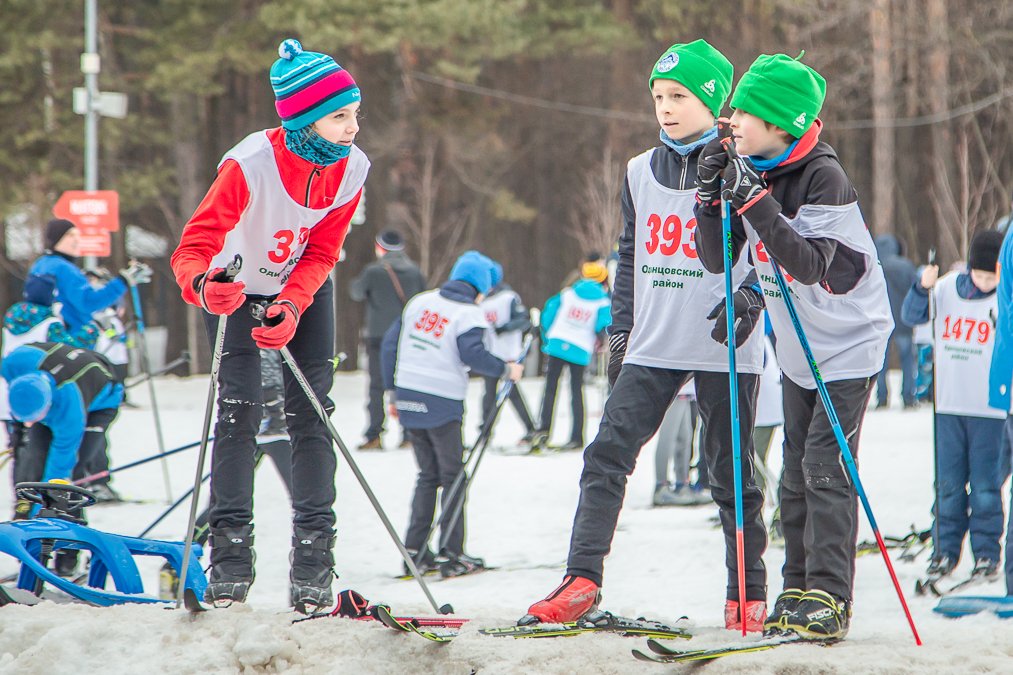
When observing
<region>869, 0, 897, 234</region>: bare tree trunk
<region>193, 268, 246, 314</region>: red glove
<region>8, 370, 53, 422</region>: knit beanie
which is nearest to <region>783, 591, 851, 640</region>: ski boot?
<region>193, 268, 246, 314</region>: red glove

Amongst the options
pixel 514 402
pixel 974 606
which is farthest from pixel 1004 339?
pixel 514 402

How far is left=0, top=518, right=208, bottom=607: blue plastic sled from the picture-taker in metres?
3.42

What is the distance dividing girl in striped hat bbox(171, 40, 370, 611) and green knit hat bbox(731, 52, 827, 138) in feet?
4.55

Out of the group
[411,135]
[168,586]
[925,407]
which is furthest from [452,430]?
[411,135]

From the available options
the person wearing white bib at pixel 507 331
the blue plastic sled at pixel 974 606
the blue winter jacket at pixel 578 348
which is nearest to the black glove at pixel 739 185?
the blue plastic sled at pixel 974 606

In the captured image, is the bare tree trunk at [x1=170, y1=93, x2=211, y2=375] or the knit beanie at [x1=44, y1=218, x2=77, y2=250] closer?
the knit beanie at [x1=44, y1=218, x2=77, y2=250]

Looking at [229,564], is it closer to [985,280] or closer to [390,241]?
[985,280]

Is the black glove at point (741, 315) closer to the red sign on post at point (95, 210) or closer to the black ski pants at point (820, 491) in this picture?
the black ski pants at point (820, 491)

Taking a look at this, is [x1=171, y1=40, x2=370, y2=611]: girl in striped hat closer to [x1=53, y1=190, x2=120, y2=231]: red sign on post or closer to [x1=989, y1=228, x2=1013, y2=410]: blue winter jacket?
[x1=989, y1=228, x2=1013, y2=410]: blue winter jacket

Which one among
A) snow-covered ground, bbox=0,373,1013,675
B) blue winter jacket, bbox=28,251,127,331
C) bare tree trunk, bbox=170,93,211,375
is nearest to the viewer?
snow-covered ground, bbox=0,373,1013,675

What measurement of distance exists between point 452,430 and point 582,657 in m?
3.27

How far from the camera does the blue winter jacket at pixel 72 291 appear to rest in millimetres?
Answer: 6320

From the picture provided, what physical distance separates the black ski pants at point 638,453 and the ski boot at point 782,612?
0.82ft

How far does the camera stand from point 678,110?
330 centimetres
